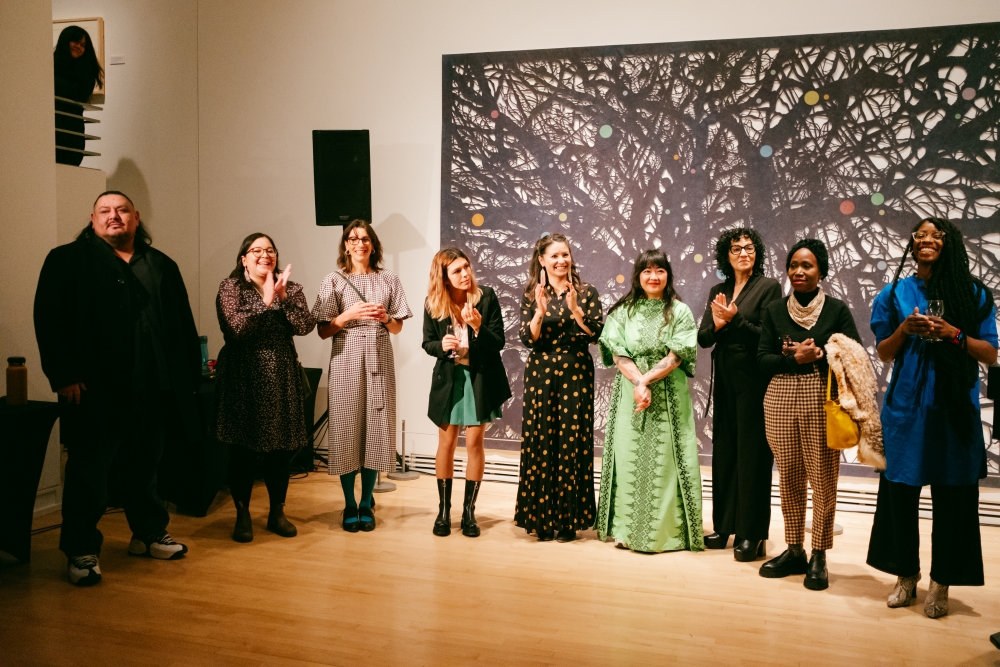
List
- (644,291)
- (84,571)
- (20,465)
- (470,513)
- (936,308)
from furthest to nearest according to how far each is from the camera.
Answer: (470,513)
(644,291)
(20,465)
(84,571)
(936,308)

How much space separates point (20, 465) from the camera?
3.60m

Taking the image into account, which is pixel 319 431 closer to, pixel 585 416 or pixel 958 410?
pixel 585 416

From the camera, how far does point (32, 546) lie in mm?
3980

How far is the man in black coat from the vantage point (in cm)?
346

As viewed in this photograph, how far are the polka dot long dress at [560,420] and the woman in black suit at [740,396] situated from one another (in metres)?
0.63

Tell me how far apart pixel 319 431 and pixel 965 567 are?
428cm

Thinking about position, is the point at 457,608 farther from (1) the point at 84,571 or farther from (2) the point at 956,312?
(2) the point at 956,312

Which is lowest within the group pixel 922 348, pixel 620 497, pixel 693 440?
pixel 620 497

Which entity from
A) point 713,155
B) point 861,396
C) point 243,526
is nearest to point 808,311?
point 861,396

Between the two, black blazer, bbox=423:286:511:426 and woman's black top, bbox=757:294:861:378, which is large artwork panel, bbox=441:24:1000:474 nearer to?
black blazer, bbox=423:286:511:426

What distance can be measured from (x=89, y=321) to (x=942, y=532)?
3733 mm

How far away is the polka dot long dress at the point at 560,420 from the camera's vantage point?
13.4 ft

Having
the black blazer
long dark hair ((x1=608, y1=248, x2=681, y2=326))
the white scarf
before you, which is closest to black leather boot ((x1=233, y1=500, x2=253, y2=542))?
the black blazer

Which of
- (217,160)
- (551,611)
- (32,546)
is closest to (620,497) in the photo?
(551,611)
